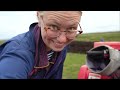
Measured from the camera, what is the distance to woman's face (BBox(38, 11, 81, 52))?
968 millimetres

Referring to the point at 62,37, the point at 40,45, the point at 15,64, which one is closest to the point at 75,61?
the point at 40,45

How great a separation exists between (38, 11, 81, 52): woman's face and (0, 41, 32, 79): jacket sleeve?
0.35ft

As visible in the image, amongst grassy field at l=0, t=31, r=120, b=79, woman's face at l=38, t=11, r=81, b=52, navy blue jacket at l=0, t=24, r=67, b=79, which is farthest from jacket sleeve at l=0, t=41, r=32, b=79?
grassy field at l=0, t=31, r=120, b=79

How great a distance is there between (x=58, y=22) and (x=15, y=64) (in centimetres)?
21

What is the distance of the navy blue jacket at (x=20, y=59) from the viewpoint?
857mm

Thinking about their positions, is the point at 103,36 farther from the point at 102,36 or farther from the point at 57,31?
the point at 57,31

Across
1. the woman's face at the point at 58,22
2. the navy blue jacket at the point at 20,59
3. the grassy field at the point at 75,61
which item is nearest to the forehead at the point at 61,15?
the woman's face at the point at 58,22

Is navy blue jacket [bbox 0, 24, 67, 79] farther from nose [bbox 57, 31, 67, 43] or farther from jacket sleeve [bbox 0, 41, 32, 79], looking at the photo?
nose [bbox 57, 31, 67, 43]

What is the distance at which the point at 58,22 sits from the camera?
97 centimetres

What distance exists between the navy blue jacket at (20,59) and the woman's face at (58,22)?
73 millimetres

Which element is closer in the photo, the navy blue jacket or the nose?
the navy blue jacket

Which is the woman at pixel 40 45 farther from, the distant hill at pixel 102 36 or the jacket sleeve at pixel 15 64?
the distant hill at pixel 102 36

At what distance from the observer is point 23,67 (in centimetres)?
92
